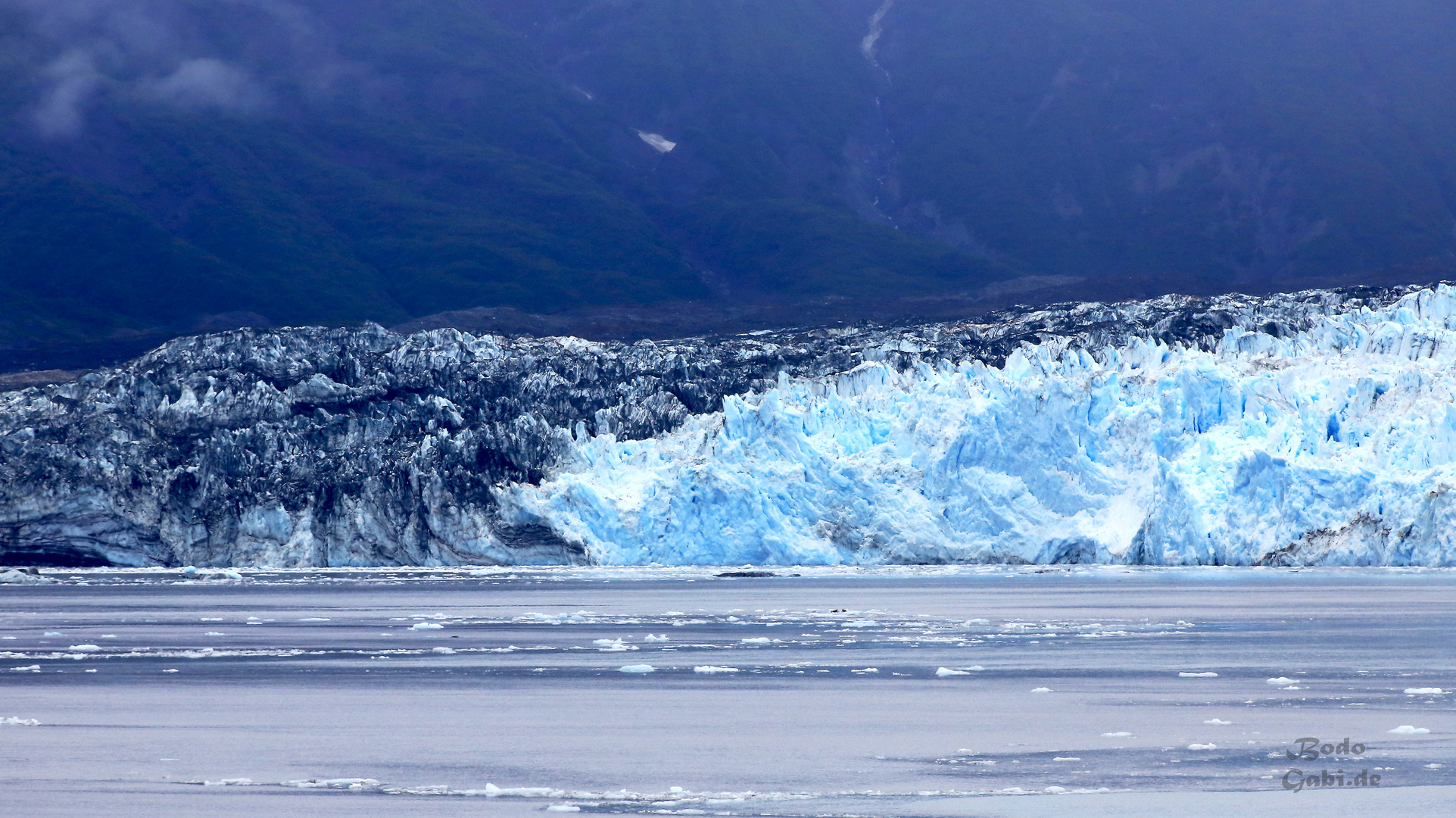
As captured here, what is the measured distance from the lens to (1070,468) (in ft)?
112

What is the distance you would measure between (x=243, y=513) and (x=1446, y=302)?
100 ft

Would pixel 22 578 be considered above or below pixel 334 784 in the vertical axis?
above

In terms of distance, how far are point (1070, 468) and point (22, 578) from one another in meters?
26.1

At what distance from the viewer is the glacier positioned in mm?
32250

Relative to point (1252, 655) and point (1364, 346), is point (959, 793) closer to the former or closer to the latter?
point (1252, 655)

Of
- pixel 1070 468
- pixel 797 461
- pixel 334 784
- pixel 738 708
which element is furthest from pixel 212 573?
pixel 334 784

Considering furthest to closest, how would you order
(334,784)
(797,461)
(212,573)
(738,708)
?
(212,573) < (797,461) < (738,708) < (334,784)

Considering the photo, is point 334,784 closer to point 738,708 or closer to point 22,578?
point 738,708

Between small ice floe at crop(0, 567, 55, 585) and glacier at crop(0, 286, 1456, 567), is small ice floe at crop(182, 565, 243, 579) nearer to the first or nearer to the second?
glacier at crop(0, 286, 1456, 567)

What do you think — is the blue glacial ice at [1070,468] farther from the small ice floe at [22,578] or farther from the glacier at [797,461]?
the small ice floe at [22,578]

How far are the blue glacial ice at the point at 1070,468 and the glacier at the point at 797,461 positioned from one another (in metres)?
0.06

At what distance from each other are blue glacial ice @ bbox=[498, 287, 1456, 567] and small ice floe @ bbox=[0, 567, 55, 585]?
1253cm

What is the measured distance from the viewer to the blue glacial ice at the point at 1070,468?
3166 cm

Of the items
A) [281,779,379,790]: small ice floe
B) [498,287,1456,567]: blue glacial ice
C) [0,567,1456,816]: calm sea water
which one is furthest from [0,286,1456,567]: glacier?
[281,779,379,790]: small ice floe
